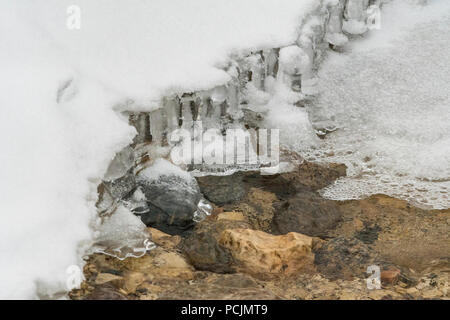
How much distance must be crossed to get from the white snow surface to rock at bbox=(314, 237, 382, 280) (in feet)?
2.99

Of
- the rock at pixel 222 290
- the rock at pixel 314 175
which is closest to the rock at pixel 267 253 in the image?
the rock at pixel 222 290

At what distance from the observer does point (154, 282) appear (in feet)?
6.39

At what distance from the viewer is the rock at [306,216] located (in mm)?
2506

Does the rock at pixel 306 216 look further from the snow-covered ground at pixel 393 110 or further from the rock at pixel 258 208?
the snow-covered ground at pixel 393 110

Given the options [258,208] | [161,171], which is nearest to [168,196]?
[161,171]

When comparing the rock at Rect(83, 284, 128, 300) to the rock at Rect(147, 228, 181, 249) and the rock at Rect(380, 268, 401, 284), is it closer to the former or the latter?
the rock at Rect(147, 228, 181, 249)

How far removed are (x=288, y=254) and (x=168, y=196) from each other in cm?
64

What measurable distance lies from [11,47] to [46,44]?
0.16 metres

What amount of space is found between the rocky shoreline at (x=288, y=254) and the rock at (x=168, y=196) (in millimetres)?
65

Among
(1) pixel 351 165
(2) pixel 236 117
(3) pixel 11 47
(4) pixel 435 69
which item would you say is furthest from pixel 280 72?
(3) pixel 11 47

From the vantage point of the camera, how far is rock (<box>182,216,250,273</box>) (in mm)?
2129

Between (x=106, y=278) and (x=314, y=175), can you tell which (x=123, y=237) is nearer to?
(x=106, y=278)

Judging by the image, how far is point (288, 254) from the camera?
6.99 ft

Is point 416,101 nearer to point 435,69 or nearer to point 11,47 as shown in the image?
point 435,69
